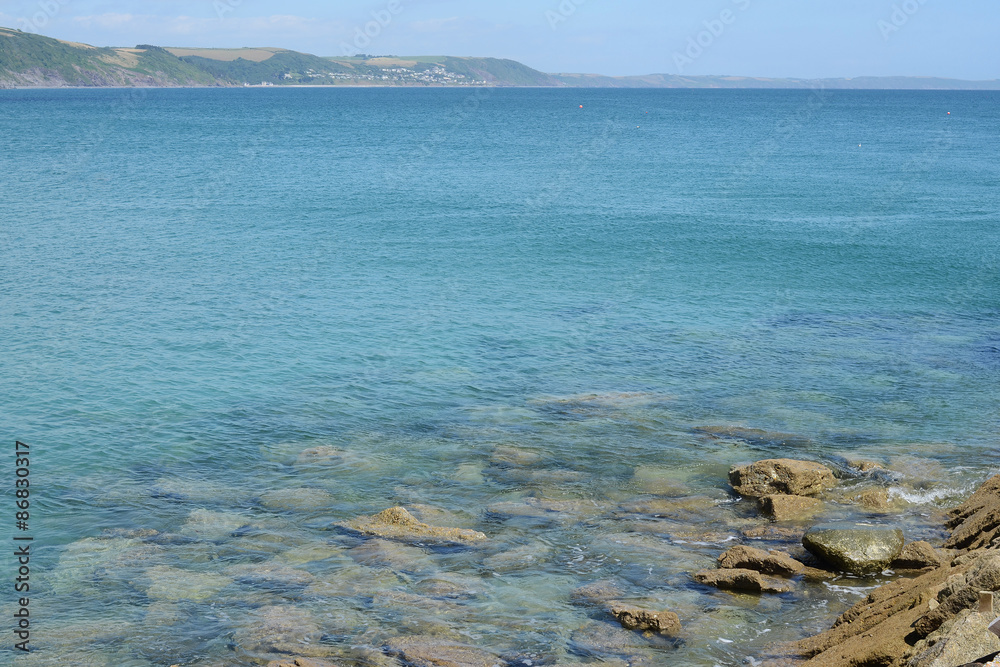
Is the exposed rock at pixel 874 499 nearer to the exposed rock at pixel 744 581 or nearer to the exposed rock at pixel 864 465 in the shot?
the exposed rock at pixel 864 465

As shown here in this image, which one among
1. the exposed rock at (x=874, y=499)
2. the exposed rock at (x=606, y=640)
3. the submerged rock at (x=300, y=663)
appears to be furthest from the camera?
the exposed rock at (x=874, y=499)

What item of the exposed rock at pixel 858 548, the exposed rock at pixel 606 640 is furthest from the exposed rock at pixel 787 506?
the exposed rock at pixel 606 640

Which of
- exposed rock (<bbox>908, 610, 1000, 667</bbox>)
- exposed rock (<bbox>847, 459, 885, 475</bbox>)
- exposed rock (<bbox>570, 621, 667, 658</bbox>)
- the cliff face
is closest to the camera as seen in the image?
exposed rock (<bbox>908, 610, 1000, 667</bbox>)

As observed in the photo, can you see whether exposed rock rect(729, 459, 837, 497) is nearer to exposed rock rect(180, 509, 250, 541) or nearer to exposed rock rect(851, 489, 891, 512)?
exposed rock rect(851, 489, 891, 512)

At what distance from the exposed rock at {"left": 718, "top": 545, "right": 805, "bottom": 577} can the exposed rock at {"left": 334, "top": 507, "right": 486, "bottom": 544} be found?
471 cm

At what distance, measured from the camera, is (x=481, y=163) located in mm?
80875

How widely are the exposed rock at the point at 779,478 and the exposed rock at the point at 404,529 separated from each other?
5.99m

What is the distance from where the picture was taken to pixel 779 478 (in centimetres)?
1819

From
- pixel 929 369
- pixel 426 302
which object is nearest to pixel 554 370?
pixel 426 302

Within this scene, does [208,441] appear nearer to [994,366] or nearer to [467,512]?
[467,512]

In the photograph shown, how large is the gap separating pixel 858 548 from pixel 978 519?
8.42ft

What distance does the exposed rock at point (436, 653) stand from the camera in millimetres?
12273

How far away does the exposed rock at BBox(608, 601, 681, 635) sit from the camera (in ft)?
42.8

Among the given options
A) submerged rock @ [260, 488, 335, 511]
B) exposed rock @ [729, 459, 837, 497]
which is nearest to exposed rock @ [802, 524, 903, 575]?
exposed rock @ [729, 459, 837, 497]
